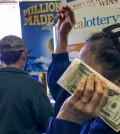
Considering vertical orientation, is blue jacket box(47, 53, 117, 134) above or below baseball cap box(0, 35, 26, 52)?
below

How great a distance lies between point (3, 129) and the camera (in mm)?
1934

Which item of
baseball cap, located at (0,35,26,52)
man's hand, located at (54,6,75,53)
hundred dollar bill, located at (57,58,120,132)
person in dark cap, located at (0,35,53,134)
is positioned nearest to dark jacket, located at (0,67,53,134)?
person in dark cap, located at (0,35,53,134)

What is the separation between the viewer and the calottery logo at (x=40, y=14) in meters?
2.81

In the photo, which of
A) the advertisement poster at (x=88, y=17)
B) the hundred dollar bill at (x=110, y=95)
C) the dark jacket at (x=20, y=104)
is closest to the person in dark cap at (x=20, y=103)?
the dark jacket at (x=20, y=104)

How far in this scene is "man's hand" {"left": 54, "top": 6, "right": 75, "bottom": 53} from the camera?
132 cm

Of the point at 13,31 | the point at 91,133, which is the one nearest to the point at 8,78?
the point at 91,133

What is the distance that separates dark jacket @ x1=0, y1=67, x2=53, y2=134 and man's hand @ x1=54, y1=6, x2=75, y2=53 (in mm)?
693

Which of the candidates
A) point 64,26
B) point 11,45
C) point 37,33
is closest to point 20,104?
point 11,45

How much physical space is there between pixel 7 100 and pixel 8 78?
0.15m

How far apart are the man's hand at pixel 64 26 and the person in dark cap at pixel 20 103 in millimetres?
695

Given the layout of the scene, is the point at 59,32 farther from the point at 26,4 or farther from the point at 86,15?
the point at 26,4

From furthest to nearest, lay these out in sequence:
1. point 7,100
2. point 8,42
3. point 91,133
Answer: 1. point 8,42
2. point 7,100
3. point 91,133

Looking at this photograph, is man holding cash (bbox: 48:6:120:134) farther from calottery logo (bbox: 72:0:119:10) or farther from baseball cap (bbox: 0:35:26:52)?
baseball cap (bbox: 0:35:26:52)

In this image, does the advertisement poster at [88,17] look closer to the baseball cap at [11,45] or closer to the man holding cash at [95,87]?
the man holding cash at [95,87]
